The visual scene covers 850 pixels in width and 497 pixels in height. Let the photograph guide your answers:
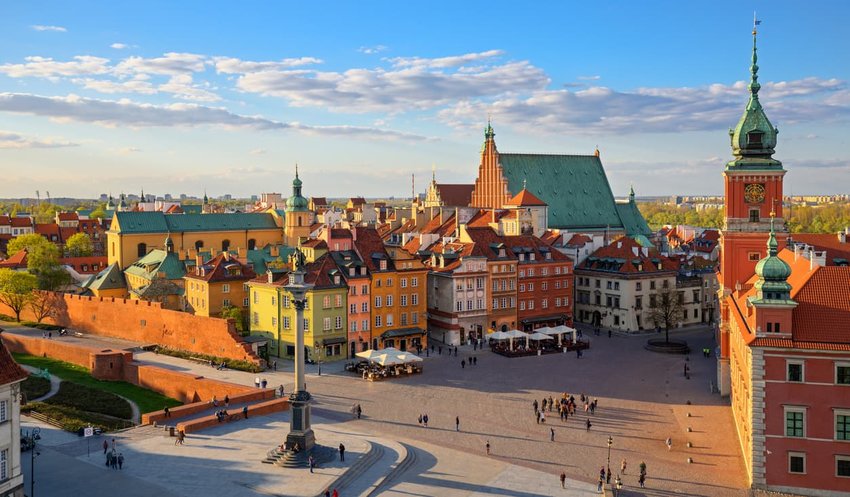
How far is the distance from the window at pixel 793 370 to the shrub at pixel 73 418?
3437 centimetres

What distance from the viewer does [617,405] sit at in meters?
50.2

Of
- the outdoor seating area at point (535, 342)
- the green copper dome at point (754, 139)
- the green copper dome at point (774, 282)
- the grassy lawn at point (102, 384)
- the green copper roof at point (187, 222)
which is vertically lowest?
the grassy lawn at point (102, 384)

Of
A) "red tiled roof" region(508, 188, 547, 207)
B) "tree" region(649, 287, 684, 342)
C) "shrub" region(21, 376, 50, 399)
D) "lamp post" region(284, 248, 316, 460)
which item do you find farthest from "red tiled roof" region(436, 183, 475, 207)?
"lamp post" region(284, 248, 316, 460)

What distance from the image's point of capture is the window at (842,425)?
3494 centimetres

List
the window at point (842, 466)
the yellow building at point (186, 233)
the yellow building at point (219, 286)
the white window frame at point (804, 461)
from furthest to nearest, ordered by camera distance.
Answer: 1. the yellow building at point (186, 233)
2. the yellow building at point (219, 286)
3. the white window frame at point (804, 461)
4. the window at point (842, 466)

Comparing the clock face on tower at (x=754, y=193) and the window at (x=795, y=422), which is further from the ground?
the clock face on tower at (x=754, y=193)

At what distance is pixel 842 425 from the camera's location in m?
35.0

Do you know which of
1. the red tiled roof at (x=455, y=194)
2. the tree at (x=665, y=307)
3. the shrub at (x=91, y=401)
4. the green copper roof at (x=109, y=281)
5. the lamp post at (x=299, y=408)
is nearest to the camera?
the lamp post at (x=299, y=408)

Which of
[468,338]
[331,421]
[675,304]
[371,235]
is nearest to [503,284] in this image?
[468,338]

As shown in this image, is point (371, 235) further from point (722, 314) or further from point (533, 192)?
point (533, 192)

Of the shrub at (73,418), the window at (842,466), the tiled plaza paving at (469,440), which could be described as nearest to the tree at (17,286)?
the tiled plaza paving at (469,440)

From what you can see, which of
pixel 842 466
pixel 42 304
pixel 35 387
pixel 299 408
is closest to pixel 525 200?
pixel 42 304

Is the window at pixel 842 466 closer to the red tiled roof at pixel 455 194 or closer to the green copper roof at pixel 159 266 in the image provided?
the green copper roof at pixel 159 266

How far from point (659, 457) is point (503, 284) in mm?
35005
